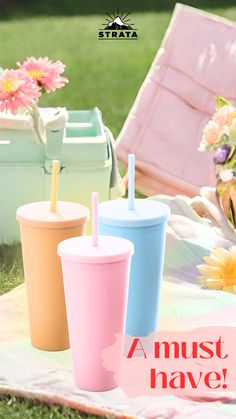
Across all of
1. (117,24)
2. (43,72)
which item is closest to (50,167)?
(43,72)

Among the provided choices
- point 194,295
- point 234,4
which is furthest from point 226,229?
point 234,4

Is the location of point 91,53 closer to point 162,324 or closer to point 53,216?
point 162,324

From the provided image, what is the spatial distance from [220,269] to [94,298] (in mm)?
613

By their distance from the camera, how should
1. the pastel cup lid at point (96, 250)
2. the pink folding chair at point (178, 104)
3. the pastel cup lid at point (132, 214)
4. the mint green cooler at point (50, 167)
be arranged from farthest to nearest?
the pink folding chair at point (178, 104) → the mint green cooler at point (50, 167) → the pastel cup lid at point (132, 214) → the pastel cup lid at point (96, 250)

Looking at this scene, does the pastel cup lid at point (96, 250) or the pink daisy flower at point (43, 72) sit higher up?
the pink daisy flower at point (43, 72)

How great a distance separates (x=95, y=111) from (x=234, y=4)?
400 cm

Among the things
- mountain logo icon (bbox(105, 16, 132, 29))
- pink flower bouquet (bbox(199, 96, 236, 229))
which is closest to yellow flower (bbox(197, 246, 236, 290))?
pink flower bouquet (bbox(199, 96, 236, 229))

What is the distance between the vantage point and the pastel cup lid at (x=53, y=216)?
1.73 m

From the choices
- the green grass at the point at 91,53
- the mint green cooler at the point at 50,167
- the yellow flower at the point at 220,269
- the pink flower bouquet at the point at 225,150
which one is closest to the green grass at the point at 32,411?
the yellow flower at the point at 220,269

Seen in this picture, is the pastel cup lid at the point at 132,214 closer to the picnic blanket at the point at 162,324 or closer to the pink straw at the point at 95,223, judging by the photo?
the pink straw at the point at 95,223

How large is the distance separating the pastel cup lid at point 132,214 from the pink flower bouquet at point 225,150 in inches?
23.4

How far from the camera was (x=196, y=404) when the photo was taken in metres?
1.62

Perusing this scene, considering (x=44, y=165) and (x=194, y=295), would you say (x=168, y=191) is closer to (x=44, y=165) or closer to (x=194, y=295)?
(x=44, y=165)

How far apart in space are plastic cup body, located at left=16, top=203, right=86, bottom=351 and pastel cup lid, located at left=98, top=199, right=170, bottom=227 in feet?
0.17
